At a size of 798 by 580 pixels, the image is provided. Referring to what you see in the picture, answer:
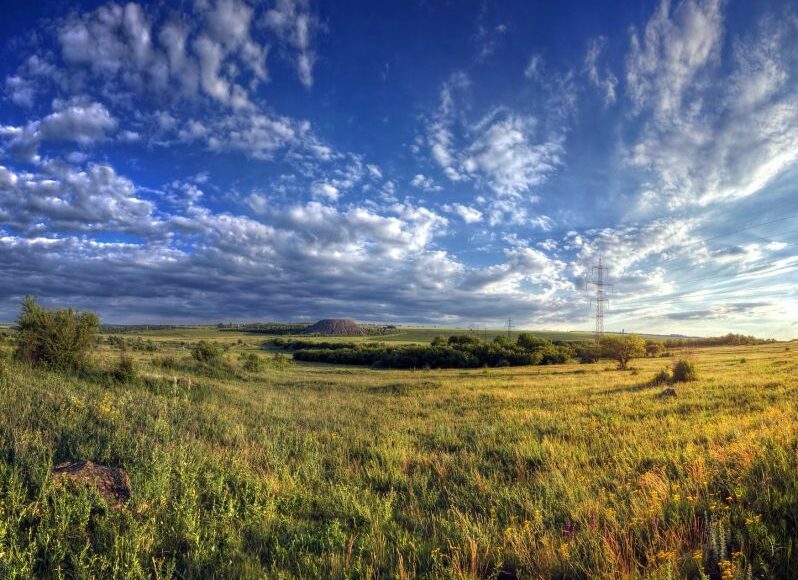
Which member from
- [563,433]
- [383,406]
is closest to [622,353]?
[383,406]

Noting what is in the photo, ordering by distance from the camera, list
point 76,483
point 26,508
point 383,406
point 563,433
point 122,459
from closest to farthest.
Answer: point 26,508
point 76,483
point 122,459
point 563,433
point 383,406

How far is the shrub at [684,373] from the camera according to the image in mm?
25375

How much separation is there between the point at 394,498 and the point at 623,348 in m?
52.0

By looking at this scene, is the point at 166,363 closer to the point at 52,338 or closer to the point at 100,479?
the point at 52,338

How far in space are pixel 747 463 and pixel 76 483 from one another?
973cm

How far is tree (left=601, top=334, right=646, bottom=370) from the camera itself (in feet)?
166

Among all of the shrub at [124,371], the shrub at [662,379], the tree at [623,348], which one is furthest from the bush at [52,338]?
the tree at [623,348]

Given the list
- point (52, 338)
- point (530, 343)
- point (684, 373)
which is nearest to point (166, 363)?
point (52, 338)

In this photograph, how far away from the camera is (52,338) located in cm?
1898

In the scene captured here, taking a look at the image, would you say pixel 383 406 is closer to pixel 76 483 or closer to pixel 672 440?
pixel 672 440

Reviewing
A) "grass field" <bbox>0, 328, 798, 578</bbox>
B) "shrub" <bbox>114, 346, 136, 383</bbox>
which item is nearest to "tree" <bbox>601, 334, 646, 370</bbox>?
"grass field" <bbox>0, 328, 798, 578</bbox>

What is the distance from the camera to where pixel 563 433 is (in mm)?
11680

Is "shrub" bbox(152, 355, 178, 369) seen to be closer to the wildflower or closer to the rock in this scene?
the rock

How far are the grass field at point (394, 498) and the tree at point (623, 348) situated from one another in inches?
1617
